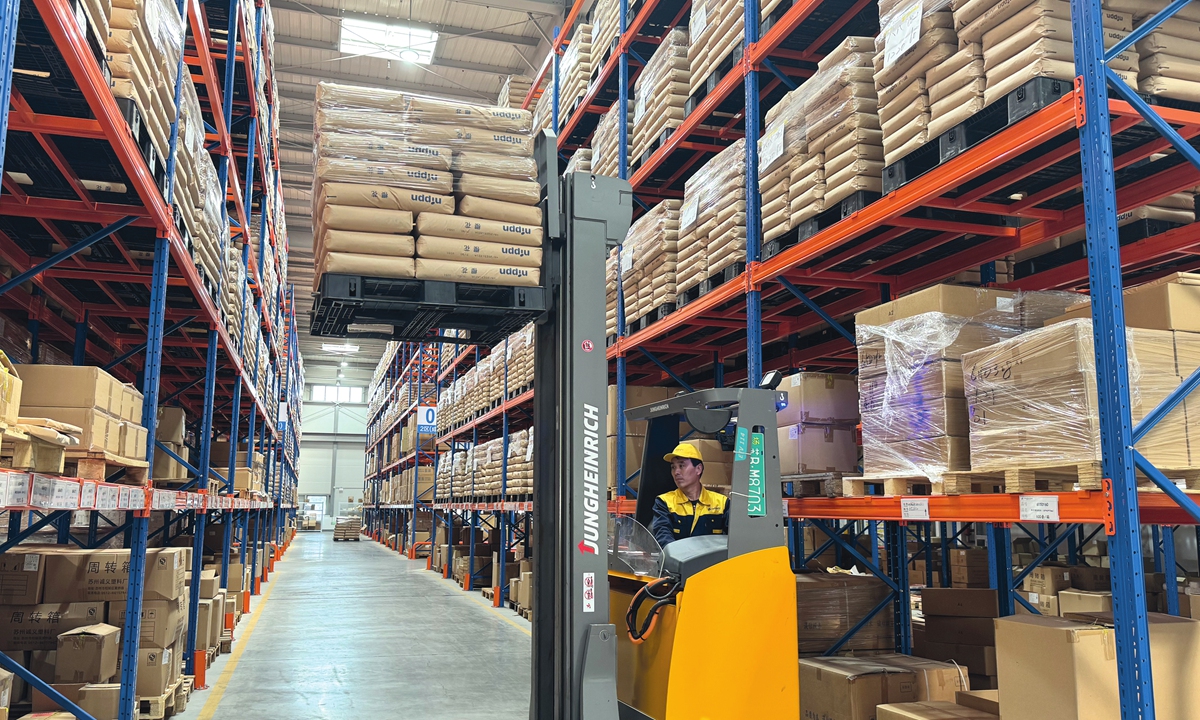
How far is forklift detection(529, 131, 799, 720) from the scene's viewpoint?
A: 11.7 feet

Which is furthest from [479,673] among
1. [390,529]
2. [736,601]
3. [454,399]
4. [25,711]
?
[390,529]

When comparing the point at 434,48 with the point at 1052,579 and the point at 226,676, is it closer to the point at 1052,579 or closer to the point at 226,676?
the point at 226,676

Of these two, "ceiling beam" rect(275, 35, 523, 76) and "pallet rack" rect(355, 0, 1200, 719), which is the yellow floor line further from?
"ceiling beam" rect(275, 35, 523, 76)

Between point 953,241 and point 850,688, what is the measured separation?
285cm

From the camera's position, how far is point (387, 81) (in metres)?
21.0

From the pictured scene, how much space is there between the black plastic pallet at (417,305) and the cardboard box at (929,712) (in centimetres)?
257

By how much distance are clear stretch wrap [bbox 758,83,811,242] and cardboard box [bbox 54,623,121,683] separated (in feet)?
17.0

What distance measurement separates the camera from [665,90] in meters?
8.27

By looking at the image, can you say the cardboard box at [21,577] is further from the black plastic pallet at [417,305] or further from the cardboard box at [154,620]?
the black plastic pallet at [417,305]

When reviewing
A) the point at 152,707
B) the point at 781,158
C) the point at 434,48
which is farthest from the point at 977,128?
the point at 434,48

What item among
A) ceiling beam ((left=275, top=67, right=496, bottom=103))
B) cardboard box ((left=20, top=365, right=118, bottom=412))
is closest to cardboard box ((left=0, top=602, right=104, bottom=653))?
cardboard box ((left=20, top=365, right=118, bottom=412))

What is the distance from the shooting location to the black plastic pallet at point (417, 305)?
145 inches

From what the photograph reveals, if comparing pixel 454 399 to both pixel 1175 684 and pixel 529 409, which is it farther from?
pixel 1175 684

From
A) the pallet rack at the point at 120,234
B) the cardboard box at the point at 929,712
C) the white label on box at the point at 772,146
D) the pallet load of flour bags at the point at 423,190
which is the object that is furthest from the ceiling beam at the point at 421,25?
the cardboard box at the point at 929,712
